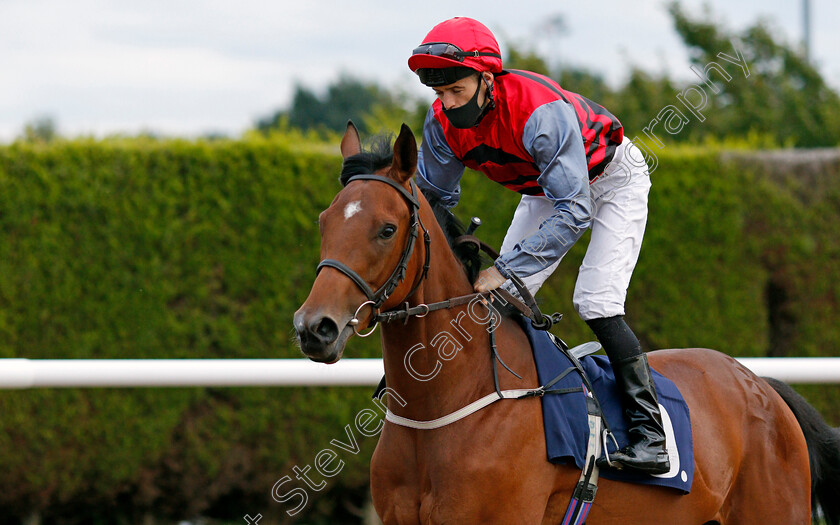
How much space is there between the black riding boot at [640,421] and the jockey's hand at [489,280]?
0.54 m

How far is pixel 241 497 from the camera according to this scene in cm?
539

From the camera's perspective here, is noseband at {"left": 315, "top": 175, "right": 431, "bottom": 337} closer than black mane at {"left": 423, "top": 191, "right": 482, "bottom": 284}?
Yes

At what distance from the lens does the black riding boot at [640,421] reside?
258cm

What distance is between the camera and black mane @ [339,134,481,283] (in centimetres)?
238

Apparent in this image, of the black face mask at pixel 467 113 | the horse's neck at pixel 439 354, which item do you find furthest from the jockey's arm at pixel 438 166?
the horse's neck at pixel 439 354

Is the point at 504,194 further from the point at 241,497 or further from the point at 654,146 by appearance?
the point at 241,497

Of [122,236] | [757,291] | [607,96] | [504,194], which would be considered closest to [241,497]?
[122,236]

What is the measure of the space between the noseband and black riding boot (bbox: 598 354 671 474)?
818 millimetres

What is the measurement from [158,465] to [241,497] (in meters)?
0.61

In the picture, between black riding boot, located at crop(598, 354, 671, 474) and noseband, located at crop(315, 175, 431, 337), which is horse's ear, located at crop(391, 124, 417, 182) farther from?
black riding boot, located at crop(598, 354, 671, 474)

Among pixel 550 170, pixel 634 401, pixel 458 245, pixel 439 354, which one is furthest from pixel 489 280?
pixel 634 401

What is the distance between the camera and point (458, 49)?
2537 mm

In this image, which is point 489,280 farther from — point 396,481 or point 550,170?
point 396,481

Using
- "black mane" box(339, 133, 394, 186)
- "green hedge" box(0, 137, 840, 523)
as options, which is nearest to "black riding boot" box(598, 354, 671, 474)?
"black mane" box(339, 133, 394, 186)
